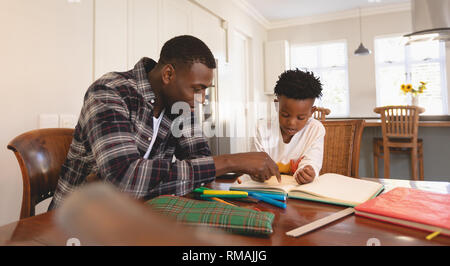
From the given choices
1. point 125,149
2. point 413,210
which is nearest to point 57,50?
point 125,149

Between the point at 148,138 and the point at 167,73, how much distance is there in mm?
231

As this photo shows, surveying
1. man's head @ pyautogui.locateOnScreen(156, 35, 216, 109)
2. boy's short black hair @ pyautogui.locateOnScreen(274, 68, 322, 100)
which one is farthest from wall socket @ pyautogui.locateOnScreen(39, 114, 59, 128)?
boy's short black hair @ pyautogui.locateOnScreen(274, 68, 322, 100)

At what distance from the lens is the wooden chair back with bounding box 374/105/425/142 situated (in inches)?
117

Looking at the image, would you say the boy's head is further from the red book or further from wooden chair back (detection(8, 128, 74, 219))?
wooden chair back (detection(8, 128, 74, 219))

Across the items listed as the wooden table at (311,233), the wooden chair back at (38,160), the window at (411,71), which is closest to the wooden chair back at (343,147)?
the wooden table at (311,233)

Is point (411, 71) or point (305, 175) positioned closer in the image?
point (305, 175)

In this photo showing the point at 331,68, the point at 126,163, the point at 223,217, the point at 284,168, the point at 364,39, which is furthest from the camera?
the point at 331,68

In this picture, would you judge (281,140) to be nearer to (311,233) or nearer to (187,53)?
(187,53)

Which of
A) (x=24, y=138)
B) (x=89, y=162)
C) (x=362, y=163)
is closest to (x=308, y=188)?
(x=89, y=162)

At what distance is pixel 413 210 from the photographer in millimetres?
583

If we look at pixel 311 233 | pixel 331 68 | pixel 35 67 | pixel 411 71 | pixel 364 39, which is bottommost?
pixel 311 233

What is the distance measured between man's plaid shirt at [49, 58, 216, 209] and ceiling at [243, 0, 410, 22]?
4207 millimetres

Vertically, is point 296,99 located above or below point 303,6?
below

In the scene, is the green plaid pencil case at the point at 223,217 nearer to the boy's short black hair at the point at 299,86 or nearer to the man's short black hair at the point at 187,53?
→ the man's short black hair at the point at 187,53
